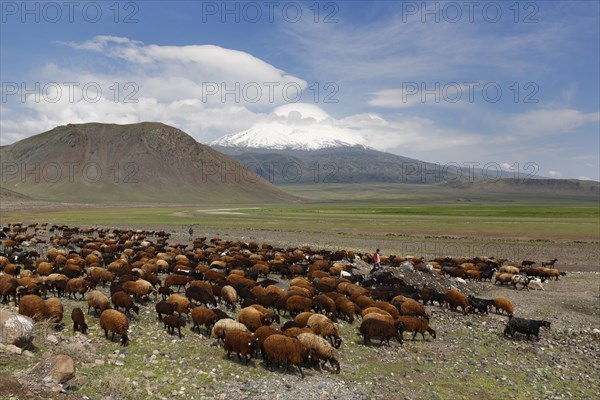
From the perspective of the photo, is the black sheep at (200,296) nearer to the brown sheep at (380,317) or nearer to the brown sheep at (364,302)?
the brown sheep at (364,302)

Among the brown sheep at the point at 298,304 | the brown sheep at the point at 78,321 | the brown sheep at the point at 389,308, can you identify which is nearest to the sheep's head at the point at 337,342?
the brown sheep at the point at 298,304

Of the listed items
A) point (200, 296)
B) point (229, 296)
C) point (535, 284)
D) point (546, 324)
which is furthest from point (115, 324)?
point (535, 284)

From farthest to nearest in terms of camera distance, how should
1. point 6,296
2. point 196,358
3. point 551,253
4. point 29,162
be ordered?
point 29,162, point 551,253, point 6,296, point 196,358

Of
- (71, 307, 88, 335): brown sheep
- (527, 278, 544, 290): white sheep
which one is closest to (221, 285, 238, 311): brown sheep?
(71, 307, 88, 335): brown sheep

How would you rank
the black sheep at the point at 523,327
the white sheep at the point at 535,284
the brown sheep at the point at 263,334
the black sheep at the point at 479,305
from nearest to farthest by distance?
the brown sheep at the point at 263,334
the black sheep at the point at 523,327
the black sheep at the point at 479,305
the white sheep at the point at 535,284

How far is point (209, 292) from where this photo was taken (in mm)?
15734

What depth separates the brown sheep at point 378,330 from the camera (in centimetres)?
1266

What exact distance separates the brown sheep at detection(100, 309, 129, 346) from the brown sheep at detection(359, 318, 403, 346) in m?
6.43

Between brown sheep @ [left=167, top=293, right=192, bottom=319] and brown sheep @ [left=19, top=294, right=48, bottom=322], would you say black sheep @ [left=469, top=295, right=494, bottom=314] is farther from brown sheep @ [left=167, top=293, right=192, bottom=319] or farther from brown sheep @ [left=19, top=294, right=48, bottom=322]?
brown sheep @ [left=19, top=294, right=48, bottom=322]

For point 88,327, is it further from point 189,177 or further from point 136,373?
point 189,177

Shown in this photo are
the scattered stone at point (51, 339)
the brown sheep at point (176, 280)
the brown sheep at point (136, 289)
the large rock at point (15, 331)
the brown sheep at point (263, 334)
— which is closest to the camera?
the large rock at point (15, 331)

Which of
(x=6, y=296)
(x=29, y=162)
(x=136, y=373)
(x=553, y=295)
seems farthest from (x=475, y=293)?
(x=29, y=162)

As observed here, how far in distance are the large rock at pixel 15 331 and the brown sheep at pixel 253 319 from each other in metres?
5.12

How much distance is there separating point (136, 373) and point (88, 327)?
3.29 meters
